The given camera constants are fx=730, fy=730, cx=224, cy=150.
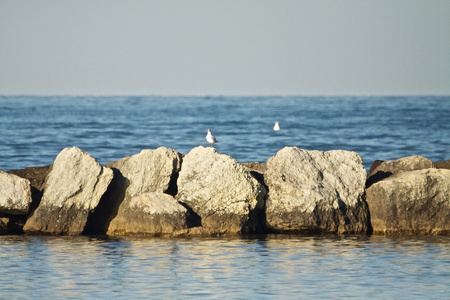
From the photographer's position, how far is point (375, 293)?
10055 millimetres

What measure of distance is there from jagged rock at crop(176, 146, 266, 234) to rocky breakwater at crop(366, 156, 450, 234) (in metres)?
2.41

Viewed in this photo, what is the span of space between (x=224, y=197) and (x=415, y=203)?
12.4 ft

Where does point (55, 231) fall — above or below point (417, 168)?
below

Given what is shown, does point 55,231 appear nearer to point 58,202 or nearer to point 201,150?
point 58,202

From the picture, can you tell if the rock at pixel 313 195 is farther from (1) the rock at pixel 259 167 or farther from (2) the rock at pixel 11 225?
(2) the rock at pixel 11 225

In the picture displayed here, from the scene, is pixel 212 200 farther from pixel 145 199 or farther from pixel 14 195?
pixel 14 195

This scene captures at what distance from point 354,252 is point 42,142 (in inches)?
Answer: 1021

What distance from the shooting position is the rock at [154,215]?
46.3 feet

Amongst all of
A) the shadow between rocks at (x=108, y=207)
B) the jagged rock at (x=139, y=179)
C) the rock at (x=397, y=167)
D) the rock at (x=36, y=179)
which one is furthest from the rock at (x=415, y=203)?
the rock at (x=36, y=179)

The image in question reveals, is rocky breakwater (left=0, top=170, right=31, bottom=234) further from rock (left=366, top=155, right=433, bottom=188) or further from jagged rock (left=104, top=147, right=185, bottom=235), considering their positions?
rock (left=366, top=155, right=433, bottom=188)

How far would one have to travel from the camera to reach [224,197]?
46.8 feet

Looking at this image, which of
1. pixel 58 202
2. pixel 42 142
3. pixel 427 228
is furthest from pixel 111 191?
pixel 42 142

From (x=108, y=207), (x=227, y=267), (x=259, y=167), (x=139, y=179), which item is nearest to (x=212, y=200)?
(x=139, y=179)

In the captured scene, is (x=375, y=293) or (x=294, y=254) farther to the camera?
(x=294, y=254)
